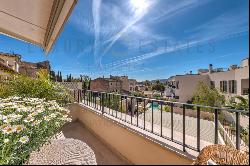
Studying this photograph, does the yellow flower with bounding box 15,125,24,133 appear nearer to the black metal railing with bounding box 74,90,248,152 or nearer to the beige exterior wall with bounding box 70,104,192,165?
the beige exterior wall with bounding box 70,104,192,165

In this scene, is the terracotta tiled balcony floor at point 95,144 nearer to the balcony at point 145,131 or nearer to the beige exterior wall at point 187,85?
the balcony at point 145,131

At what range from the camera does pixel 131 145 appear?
2.61 m

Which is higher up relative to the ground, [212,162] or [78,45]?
[78,45]

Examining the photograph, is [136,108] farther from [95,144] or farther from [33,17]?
[33,17]

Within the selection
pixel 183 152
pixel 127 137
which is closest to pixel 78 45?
pixel 127 137

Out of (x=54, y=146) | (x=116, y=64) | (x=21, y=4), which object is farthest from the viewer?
(x=116, y=64)

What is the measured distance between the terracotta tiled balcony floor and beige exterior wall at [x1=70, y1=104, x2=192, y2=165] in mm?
78

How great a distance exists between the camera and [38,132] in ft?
6.68

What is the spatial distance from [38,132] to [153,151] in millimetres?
1255

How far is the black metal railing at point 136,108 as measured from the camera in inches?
74.9

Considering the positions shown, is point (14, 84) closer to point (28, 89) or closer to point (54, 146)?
point (28, 89)

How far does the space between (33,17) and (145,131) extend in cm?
251

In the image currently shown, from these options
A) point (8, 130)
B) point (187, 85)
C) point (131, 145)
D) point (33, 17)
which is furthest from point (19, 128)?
point (187, 85)

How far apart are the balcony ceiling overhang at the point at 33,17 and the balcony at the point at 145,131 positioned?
66.7 inches
